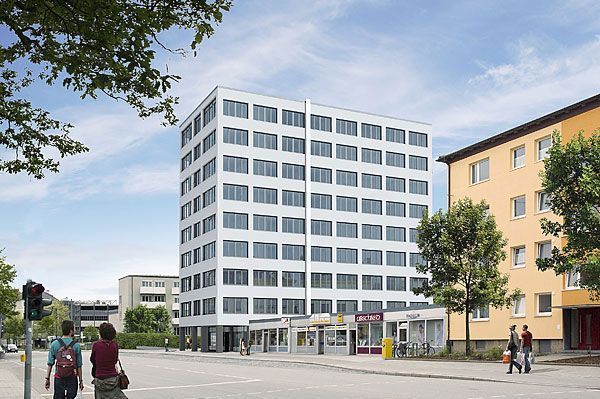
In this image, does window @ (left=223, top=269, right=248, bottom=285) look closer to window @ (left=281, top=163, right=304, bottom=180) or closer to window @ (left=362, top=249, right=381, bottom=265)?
window @ (left=281, top=163, right=304, bottom=180)

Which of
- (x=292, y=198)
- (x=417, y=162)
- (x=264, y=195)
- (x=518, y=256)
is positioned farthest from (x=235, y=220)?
(x=518, y=256)

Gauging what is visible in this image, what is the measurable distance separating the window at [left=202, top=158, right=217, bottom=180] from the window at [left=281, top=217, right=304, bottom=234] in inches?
358

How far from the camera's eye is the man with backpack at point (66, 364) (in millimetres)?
13523

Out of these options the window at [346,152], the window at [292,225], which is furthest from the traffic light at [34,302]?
the window at [346,152]

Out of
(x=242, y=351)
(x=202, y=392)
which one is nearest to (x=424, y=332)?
(x=242, y=351)

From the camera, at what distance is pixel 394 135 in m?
99.2

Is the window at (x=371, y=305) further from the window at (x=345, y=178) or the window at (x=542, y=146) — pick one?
the window at (x=542, y=146)

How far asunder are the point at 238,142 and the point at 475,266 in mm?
49938

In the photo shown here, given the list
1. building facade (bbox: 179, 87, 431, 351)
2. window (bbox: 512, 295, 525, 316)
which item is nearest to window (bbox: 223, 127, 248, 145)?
building facade (bbox: 179, 87, 431, 351)

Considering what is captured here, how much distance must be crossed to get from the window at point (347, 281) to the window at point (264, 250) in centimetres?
833

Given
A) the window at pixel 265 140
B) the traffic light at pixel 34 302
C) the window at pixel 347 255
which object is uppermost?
the window at pixel 265 140

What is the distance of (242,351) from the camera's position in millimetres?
72562

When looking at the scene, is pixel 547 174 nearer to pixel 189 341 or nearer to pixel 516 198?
pixel 516 198

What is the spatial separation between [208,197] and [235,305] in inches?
478
